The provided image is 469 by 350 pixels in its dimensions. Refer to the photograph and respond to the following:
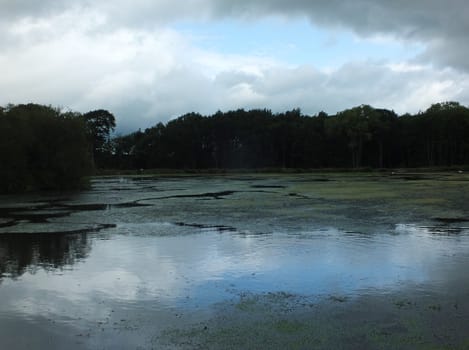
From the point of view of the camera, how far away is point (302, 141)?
128875 mm

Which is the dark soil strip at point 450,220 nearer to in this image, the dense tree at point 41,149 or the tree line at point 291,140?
the dense tree at point 41,149

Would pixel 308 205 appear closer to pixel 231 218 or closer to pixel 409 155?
pixel 231 218

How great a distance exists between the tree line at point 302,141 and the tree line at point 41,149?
7310 cm

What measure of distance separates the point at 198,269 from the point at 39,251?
6026 millimetres

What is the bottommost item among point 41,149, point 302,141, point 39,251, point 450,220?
point 39,251

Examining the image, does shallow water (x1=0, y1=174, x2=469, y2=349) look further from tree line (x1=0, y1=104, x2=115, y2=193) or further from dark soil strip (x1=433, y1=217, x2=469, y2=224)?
tree line (x1=0, y1=104, x2=115, y2=193)

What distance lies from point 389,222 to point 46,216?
55.6 ft

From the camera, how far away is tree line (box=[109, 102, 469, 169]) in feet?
389

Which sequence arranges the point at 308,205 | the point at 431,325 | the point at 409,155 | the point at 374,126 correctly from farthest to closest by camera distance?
1. the point at 409,155
2. the point at 374,126
3. the point at 308,205
4. the point at 431,325

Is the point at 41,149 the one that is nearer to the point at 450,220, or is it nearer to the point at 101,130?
the point at 450,220

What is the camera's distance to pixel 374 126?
119m

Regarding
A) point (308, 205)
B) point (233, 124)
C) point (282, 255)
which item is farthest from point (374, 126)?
point (282, 255)

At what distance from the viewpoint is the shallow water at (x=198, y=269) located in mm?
9117

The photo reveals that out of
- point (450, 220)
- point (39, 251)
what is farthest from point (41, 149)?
point (450, 220)
